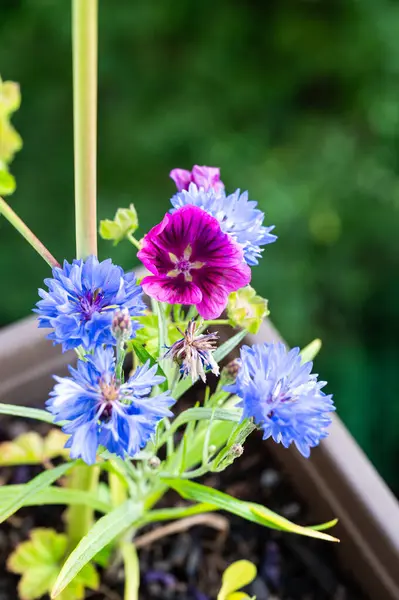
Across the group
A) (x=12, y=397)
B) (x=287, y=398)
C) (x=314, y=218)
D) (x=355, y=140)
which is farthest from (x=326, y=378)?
(x=287, y=398)

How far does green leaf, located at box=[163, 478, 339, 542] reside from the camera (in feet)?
1.45

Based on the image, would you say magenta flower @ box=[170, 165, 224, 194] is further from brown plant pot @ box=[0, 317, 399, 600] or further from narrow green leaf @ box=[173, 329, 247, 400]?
brown plant pot @ box=[0, 317, 399, 600]

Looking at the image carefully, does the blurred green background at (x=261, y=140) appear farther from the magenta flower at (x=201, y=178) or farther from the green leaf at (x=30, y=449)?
the magenta flower at (x=201, y=178)

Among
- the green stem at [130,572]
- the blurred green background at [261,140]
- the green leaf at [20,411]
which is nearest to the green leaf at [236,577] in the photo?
the green stem at [130,572]

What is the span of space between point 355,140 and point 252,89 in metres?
0.15

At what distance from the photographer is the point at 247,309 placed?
1.58 feet

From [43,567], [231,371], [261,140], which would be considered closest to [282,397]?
[231,371]

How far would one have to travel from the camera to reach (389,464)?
3.20ft

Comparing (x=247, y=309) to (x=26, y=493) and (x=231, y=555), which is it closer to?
(x=26, y=493)

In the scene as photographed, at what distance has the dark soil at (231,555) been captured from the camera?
67 centimetres

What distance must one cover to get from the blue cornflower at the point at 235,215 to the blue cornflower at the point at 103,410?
0.33ft

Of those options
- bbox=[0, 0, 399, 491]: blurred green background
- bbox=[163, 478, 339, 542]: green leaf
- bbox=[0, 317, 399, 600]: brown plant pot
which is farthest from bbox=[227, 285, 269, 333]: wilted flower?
bbox=[0, 0, 399, 491]: blurred green background

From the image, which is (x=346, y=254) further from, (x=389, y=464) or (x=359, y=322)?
(x=389, y=464)

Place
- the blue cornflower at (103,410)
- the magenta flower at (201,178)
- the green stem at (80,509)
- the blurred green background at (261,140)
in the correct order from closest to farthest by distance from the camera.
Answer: the blue cornflower at (103,410), the magenta flower at (201,178), the green stem at (80,509), the blurred green background at (261,140)
